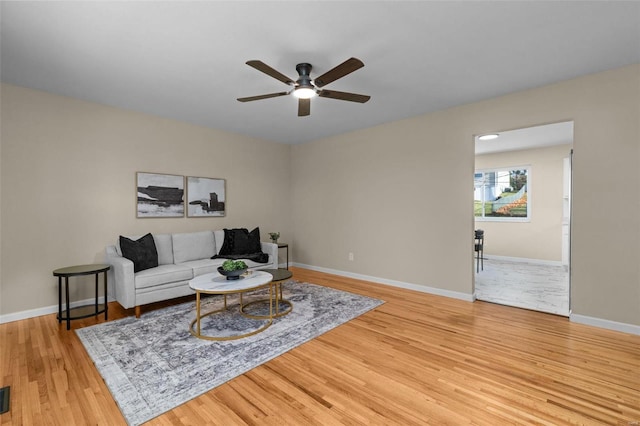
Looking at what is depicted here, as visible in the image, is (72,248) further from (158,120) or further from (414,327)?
(414,327)

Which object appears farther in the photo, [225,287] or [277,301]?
[277,301]

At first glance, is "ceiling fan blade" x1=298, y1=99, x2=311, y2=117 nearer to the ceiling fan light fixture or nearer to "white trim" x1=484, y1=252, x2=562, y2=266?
the ceiling fan light fixture

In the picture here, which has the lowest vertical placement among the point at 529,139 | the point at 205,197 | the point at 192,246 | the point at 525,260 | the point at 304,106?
the point at 525,260

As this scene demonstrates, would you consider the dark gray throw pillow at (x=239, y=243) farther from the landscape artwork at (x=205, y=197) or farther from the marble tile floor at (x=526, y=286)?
the marble tile floor at (x=526, y=286)

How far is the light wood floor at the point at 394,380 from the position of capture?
1769mm

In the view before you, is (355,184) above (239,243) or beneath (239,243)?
above

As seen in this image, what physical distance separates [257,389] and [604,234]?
151 inches

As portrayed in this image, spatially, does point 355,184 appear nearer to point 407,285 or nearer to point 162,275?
point 407,285

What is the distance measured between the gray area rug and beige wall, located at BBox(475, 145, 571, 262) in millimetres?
4936

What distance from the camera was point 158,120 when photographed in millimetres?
4418

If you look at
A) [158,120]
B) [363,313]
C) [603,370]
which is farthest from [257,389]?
[158,120]

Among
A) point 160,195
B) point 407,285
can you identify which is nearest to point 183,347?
point 160,195

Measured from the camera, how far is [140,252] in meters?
3.71

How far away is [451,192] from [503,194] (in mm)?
4007
